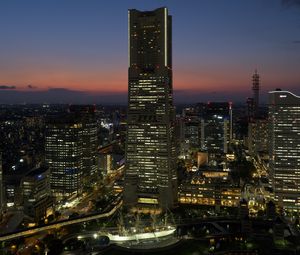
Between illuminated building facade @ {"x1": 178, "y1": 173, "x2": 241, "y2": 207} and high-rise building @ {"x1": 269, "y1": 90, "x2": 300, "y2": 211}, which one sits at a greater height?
high-rise building @ {"x1": 269, "y1": 90, "x2": 300, "y2": 211}

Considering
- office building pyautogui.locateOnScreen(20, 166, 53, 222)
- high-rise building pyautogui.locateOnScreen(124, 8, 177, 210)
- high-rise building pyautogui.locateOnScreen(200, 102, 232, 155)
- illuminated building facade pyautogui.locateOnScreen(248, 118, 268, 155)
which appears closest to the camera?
office building pyautogui.locateOnScreen(20, 166, 53, 222)

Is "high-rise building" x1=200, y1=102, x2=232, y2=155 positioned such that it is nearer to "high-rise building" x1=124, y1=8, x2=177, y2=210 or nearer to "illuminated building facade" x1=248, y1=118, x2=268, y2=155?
"illuminated building facade" x1=248, y1=118, x2=268, y2=155

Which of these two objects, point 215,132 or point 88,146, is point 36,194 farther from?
point 215,132

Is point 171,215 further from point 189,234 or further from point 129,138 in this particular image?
point 129,138

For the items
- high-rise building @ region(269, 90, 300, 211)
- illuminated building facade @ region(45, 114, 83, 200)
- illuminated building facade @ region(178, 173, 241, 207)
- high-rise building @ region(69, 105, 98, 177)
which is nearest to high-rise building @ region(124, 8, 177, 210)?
illuminated building facade @ region(178, 173, 241, 207)

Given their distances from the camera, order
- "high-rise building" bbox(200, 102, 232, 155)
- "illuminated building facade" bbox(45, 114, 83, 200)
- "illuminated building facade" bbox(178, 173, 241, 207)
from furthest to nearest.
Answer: "high-rise building" bbox(200, 102, 232, 155)
"illuminated building facade" bbox(45, 114, 83, 200)
"illuminated building facade" bbox(178, 173, 241, 207)

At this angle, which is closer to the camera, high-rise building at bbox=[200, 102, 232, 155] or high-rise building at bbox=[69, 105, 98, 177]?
high-rise building at bbox=[69, 105, 98, 177]

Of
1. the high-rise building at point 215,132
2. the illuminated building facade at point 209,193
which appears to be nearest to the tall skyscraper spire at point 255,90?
the high-rise building at point 215,132

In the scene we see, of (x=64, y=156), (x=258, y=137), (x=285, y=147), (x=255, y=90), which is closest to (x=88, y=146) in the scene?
(x=64, y=156)
